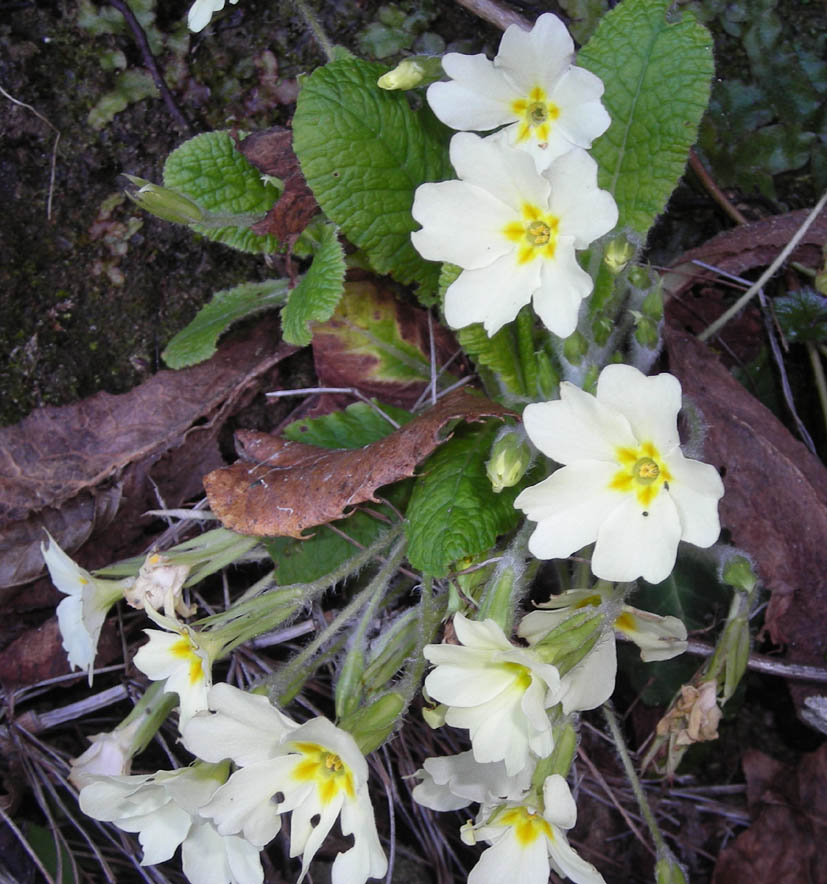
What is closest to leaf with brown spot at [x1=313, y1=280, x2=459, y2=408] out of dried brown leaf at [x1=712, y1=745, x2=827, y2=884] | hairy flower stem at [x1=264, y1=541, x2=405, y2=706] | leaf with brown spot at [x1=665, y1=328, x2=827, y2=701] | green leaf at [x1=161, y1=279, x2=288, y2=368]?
green leaf at [x1=161, y1=279, x2=288, y2=368]

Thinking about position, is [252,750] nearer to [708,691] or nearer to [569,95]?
[708,691]

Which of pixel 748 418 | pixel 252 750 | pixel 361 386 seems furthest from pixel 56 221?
pixel 748 418

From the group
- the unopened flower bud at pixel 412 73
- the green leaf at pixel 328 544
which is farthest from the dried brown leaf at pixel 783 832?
the unopened flower bud at pixel 412 73

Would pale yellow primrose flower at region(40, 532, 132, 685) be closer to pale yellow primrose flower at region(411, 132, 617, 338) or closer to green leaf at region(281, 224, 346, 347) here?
green leaf at region(281, 224, 346, 347)

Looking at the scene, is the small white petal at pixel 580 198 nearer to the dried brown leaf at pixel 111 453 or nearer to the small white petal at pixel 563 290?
the small white petal at pixel 563 290

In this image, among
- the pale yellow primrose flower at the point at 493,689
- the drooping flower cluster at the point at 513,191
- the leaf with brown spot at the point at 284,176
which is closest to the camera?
the pale yellow primrose flower at the point at 493,689
